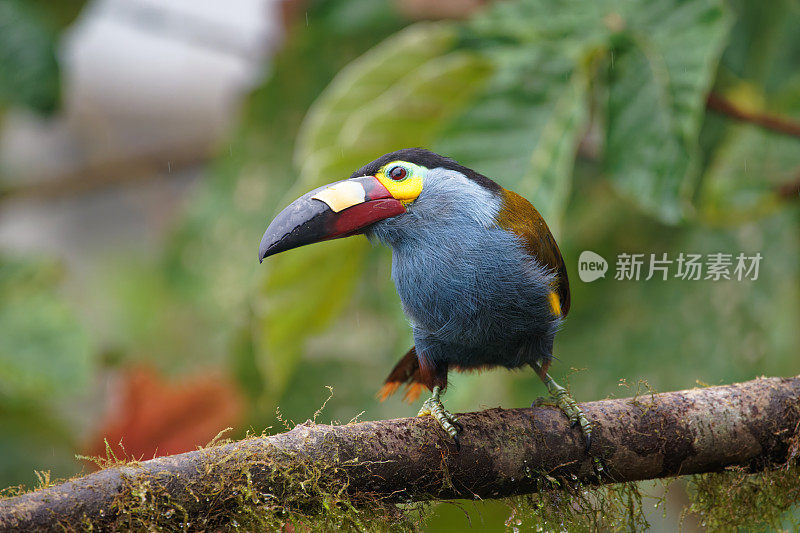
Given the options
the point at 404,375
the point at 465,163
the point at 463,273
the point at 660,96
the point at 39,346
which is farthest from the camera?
the point at 39,346

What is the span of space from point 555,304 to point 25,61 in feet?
8.45

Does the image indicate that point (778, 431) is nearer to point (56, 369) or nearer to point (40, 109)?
point (56, 369)

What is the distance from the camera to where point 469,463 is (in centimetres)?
172

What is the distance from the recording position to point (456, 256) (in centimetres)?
193

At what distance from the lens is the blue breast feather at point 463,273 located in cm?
192

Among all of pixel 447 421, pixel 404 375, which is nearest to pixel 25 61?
pixel 404 375

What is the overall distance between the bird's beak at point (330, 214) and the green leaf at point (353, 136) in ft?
1.93

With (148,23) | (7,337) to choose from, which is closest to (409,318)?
(7,337)

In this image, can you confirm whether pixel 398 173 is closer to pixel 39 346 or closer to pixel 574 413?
pixel 574 413

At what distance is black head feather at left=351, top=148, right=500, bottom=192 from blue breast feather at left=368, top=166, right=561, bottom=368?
31mm

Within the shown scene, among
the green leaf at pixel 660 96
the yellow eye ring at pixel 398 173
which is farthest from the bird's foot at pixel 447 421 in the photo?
the green leaf at pixel 660 96

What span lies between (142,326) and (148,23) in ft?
5.80

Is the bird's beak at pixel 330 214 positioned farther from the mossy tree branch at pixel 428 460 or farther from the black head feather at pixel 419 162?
the mossy tree branch at pixel 428 460

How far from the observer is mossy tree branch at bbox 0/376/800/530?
4.58 ft
